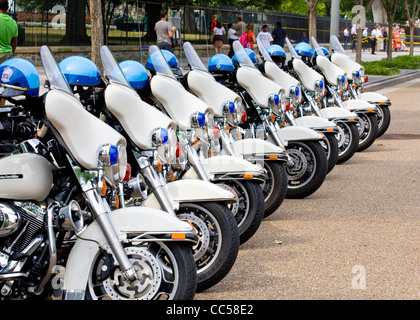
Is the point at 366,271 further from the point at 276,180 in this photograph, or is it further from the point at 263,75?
the point at 263,75

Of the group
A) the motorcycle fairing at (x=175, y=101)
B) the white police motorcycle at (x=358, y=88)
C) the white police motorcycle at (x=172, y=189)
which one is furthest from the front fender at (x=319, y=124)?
the white police motorcycle at (x=172, y=189)

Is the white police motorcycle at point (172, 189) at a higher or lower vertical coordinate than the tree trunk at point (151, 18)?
lower

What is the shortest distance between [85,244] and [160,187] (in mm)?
919

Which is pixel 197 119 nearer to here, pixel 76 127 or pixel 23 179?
pixel 76 127

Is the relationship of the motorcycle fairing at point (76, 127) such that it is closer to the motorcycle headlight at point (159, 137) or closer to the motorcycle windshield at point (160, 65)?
the motorcycle headlight at point (159, 137)

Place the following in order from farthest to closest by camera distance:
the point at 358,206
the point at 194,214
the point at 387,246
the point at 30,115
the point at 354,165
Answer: the point at 354,165, the point at 358,206, the point at 387,246, the point at 194,214, the point at 30,115

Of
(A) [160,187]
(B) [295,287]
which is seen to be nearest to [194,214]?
(A) [160,187]

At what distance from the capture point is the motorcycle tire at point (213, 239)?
16.4ft

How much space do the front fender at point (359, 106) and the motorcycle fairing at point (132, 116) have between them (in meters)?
6.42

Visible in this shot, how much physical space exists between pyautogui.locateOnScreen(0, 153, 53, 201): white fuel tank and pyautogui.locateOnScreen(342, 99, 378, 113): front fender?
732 cm

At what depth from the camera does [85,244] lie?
4.11m

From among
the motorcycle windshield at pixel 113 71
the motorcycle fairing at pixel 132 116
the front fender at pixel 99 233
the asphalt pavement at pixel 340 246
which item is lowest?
the asphalt pavement at pixel 340 246

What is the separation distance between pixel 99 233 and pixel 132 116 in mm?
1134

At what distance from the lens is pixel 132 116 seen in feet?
16.5
